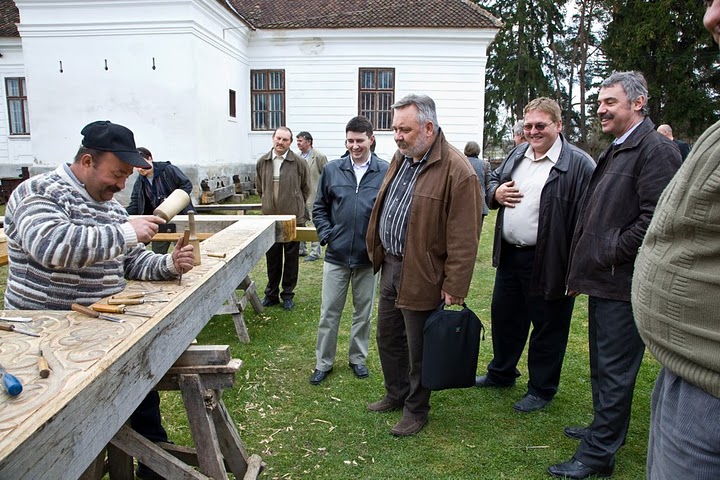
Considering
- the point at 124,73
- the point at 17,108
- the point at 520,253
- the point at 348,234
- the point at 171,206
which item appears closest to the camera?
the point at 171,206

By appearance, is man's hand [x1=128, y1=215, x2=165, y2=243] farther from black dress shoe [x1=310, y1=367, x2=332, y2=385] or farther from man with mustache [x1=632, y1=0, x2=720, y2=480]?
black dress shoe [x1=310, y1=367, x2=332, y2=385]

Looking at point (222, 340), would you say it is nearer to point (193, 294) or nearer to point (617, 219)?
point (193, 294)

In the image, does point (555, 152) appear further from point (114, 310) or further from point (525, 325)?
point (114, 310)

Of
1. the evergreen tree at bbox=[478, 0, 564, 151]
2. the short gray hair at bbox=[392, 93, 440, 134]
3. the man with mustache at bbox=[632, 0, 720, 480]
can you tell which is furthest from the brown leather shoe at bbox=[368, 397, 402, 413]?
the evergreen tree at bbox=[478, 0, 564, 151]

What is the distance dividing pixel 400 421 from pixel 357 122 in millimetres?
2021

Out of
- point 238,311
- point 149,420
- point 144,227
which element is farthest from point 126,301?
point 238,311

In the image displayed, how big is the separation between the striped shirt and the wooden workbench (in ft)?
3.71

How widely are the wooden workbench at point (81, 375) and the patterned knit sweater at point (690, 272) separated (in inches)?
60.3

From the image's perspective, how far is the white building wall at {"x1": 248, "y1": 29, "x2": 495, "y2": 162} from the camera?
1609cm

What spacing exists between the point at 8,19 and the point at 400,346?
19.3m

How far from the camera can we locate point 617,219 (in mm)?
2670

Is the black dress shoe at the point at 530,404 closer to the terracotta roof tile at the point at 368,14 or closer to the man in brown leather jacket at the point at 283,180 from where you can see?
the man in brown leather jacket at the point at 283,180

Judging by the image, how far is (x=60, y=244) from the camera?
Result: 1.95 meters

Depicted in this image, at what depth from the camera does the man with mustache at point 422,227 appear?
2990mm
